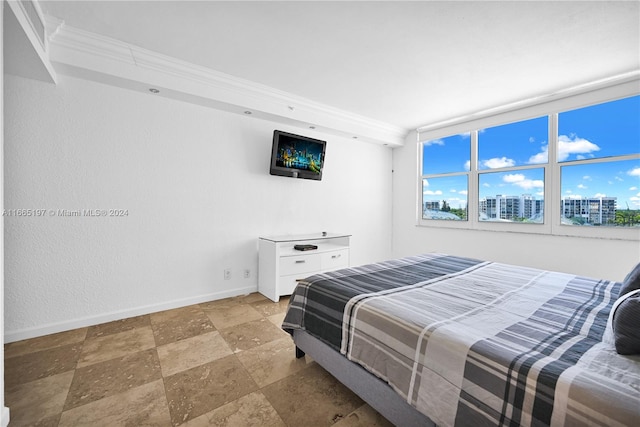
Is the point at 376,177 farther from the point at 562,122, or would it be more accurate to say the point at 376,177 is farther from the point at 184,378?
the point at 184,378

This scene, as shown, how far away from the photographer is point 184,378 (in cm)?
182

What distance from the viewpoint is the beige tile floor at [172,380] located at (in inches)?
58.8

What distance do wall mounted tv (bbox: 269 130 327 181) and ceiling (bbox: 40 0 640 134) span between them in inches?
27.4

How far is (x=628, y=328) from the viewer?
3.34 ft

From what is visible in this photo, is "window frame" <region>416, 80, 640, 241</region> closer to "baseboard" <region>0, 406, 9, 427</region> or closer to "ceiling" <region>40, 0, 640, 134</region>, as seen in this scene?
"ceiling" <region>40, 0, 640, 134</region>

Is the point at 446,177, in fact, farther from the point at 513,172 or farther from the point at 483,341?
the point at 483,341

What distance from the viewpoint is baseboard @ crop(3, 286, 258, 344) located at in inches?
91.1

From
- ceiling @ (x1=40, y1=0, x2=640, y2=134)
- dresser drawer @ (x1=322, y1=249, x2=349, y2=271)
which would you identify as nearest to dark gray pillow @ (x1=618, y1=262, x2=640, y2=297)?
ceiling @ (x1=40, y1=0, x2=640, y2=134)

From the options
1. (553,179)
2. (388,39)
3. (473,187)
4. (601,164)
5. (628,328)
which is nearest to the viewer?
(628,328)

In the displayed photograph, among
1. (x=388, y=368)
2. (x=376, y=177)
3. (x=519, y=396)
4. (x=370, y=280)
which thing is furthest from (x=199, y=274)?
(x=376, y=177)

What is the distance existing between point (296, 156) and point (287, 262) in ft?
4.86

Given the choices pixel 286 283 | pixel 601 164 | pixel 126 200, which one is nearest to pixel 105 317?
pixel 126 200

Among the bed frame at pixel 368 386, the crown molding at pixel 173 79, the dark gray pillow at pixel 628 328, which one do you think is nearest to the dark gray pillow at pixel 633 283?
the dark gray pillow at pixel 628 328

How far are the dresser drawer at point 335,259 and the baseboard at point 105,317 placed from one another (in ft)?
3.76
